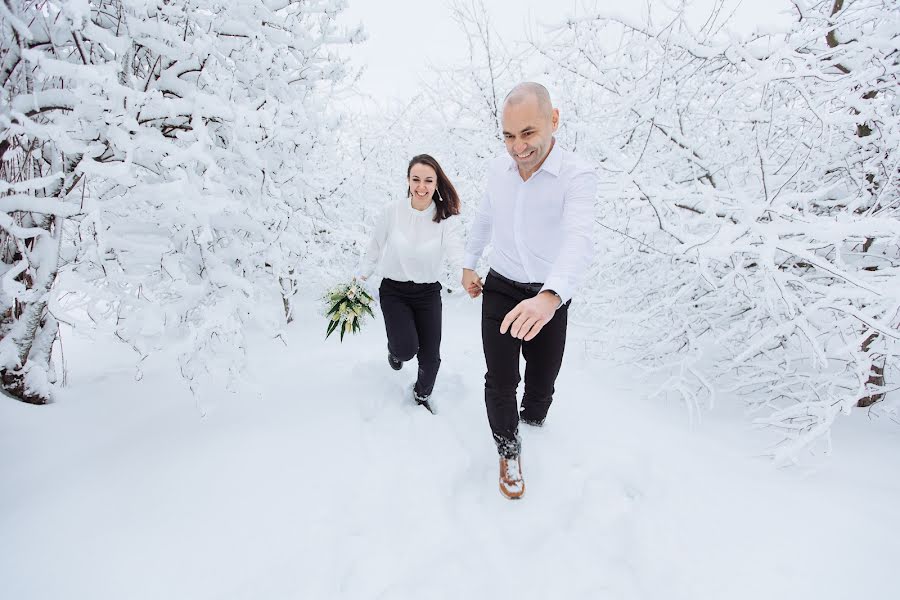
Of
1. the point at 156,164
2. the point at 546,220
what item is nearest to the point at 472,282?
the point at 546,220

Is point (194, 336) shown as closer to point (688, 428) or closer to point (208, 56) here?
point (208, 56)

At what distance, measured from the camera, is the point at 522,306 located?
168cm

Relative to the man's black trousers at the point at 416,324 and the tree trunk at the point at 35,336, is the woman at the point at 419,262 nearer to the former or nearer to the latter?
the man's black trousers at the point at 416,324

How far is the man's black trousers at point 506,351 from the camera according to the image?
2.31m

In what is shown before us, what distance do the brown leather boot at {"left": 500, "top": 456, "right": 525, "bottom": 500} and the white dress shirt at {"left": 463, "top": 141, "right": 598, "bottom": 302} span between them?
38.5 inches

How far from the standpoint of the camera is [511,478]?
230 centimetres

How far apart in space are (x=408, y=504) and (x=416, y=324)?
4.68 feet

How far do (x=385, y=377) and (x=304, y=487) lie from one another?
4.47 feet

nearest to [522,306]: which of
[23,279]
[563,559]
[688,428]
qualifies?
[563,559]

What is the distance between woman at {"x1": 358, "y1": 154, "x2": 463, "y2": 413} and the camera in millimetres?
3145

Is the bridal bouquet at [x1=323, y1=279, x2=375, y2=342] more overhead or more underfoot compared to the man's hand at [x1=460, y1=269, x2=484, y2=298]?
more underfoot

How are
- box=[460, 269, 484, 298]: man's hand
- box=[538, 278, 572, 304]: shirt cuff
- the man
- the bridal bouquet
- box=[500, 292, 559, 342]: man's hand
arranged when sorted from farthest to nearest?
1. the bridal bouquet
2. box=[460, 269, 484, 298]: man's hand
3. the man
4. box=[538, 278, 572, 304]: shirt cuff
5. box=[500, 292, 559, 342]: man's hand

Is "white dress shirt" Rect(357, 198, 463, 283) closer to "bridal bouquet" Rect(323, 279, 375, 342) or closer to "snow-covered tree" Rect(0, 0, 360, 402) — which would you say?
"snow-covered tree" Rect(0, 0, 360, 402)

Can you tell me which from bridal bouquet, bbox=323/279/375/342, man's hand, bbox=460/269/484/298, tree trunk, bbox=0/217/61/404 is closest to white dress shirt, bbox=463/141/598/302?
man's hand, bbox=460/269/484/298
